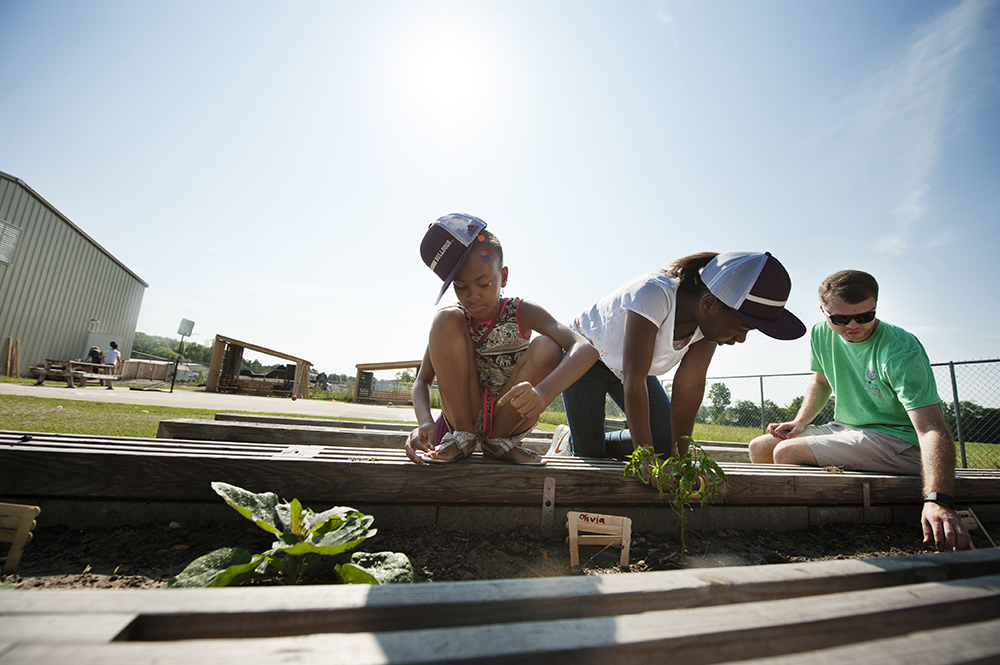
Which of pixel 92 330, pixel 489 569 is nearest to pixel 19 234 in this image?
pixel 92 330

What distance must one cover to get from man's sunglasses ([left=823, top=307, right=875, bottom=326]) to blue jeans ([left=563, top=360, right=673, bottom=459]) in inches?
48.7

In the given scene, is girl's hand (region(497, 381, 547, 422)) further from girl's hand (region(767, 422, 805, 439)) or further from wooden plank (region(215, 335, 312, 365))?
wooden plank (region(215, 335, 312, 365))

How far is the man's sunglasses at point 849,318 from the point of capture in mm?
2605

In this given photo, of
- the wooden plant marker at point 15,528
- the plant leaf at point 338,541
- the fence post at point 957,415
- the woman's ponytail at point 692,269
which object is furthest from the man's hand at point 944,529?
the fence post at point 957,415

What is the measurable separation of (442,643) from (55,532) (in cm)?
175

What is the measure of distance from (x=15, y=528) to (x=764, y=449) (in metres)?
3.95

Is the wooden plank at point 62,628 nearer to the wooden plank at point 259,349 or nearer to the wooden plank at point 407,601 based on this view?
the wooden plank at point 407,601

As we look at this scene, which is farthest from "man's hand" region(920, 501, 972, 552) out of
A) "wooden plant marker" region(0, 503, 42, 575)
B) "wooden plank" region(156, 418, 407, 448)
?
"wooden plant marker" region(0, 503, 42, 575)

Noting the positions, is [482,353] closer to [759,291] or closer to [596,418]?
[596,418]

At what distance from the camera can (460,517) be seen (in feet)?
5.91

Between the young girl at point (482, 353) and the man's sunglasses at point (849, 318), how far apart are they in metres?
1.76

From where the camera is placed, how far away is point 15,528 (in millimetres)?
1242

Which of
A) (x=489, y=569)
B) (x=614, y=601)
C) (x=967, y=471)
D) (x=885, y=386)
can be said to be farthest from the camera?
(x=967, y=471)

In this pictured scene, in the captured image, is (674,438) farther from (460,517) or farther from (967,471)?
(967,471)
